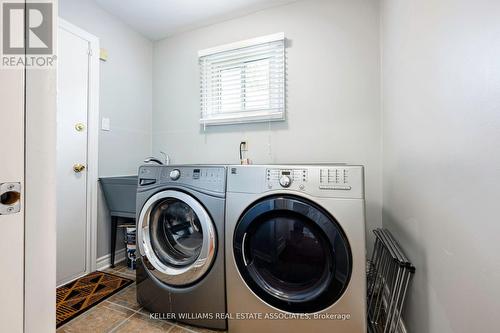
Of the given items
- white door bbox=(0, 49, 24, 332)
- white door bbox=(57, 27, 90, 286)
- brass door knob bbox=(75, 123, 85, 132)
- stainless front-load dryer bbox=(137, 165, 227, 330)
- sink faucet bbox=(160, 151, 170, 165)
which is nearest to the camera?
white door bbox=(0, 49, 24, 332)

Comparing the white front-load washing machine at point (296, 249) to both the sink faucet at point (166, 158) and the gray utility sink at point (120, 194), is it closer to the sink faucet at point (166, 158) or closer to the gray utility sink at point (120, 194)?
the gray utility sink at point (120, 194)

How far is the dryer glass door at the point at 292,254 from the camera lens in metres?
1.00

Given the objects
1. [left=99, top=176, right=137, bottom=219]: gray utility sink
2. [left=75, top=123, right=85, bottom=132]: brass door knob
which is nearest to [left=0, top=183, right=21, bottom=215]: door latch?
[left=99, top=176, right=137, bottom=219]: gray utility sink

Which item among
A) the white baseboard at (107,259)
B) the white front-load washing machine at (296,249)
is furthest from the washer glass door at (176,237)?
the white baseboard at (107,259)

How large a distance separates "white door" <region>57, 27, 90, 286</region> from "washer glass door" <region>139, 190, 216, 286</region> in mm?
843

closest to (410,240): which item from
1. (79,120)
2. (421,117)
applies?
(421,117)

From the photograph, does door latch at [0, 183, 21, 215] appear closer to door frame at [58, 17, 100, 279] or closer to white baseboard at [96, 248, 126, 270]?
door frame at [58, 17, 100, 279]

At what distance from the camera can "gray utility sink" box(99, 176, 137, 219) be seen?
72.2 inches

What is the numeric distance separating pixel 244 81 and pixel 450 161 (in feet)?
5.51

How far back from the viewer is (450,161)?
73cm

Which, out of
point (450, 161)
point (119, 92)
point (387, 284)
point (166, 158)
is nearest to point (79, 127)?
point (119, 92)

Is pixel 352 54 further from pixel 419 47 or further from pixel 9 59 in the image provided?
pixel 9 59

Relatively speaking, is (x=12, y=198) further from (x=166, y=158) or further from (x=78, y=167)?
(x=166, y=158)

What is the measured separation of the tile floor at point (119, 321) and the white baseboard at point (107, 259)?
536 millimetres
